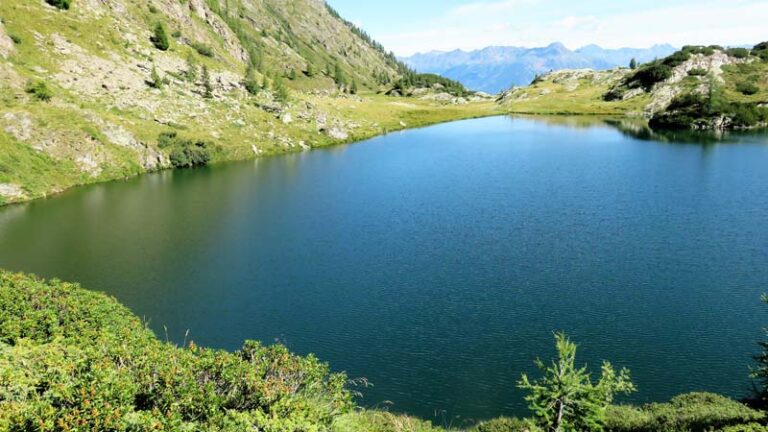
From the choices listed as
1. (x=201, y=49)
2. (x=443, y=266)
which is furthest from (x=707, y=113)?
(x=201, y=49)

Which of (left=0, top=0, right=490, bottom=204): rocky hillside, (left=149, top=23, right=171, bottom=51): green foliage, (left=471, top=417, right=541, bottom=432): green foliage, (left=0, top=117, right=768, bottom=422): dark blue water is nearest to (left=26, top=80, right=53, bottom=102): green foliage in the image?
(left=0, top=0, right=490, bottom=204): rocky hillside

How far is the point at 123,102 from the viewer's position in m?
126

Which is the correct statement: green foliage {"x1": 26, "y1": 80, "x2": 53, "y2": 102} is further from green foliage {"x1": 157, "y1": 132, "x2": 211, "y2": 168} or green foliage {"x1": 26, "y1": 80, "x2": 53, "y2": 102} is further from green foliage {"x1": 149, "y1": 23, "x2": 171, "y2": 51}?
green foliage {"x1": 149, "y1": 23, "x2": 171, "y2": 51}

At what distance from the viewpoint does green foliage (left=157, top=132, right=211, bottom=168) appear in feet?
393

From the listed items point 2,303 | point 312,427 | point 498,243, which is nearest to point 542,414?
point 312,427

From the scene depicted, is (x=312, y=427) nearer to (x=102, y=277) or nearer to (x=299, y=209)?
(x=102, y=277)

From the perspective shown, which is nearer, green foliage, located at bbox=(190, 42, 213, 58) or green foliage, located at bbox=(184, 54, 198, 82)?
green foliage, located at bbox=(184, 54, 198, 82)

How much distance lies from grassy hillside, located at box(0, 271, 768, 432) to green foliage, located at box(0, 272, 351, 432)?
0.05 meters

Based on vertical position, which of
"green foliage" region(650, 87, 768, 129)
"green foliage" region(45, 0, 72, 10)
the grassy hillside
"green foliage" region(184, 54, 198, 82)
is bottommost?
the grassy hillside

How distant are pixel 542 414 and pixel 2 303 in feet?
99.1

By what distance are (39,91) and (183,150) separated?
30991 mm

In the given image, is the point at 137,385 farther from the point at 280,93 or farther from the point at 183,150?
the point at 280,93

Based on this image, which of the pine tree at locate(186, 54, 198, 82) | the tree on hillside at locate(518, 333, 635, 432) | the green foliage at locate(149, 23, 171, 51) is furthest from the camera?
the green foliage at locate(149, 23, 171, 51)

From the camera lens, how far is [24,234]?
69375mm
